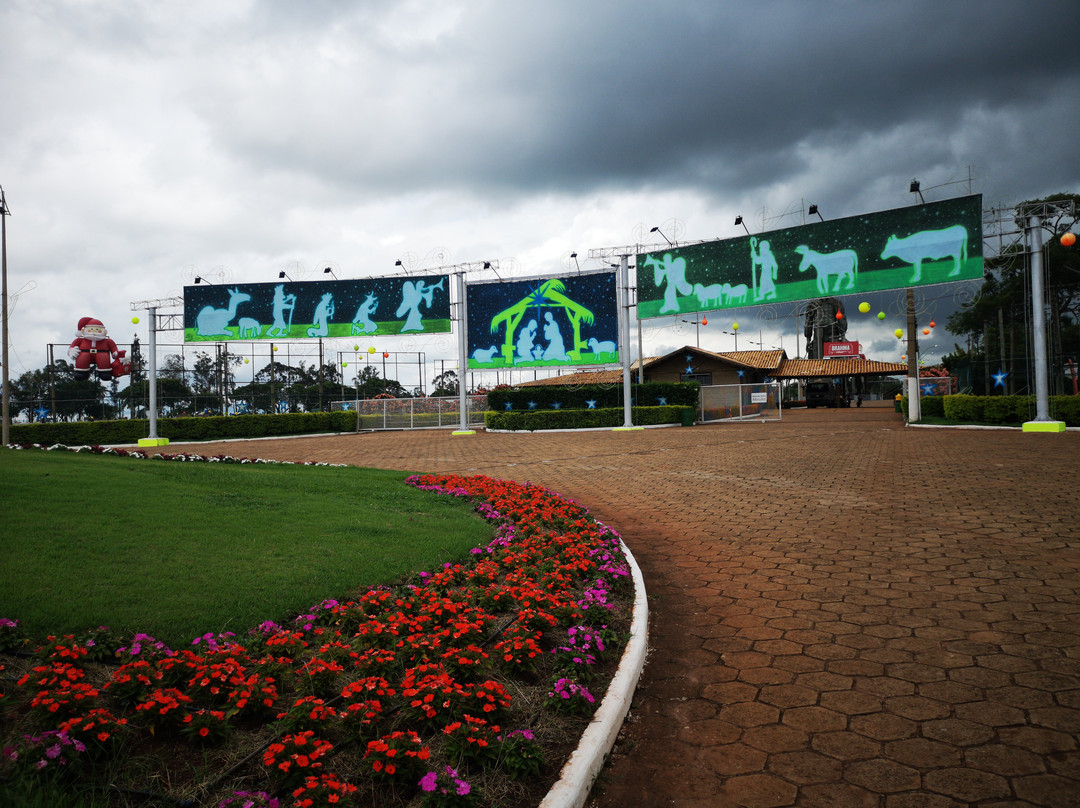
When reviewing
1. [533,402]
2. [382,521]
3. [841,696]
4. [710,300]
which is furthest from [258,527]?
[533,402]

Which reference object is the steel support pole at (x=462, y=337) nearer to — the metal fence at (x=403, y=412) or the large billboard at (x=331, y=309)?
the large billboard at (x=331, y=309)

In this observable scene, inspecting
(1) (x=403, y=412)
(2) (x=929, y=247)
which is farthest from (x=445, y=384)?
(2) (x=929, y=247)

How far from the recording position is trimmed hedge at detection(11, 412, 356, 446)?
25.4m

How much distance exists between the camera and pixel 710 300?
23141 millimetres

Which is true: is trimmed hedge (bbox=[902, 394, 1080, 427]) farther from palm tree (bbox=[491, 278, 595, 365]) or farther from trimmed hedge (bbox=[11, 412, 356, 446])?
trimmed hedge (bbox=[11, 412, 356, 446])

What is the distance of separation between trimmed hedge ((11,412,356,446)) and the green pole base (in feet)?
88.3

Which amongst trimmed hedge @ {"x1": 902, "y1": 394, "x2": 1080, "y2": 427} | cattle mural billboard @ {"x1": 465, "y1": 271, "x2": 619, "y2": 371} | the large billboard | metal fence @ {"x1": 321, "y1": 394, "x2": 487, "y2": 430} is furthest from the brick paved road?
metal fence @ {"x1": 321, "y1": 394, "x2": 487, "y2": 430}

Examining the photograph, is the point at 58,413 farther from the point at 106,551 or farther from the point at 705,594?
the point at 705,594

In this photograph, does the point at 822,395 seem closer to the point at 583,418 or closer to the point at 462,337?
the point at 583,418

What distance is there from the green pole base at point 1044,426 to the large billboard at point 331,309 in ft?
67.5

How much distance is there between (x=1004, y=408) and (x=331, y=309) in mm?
25298

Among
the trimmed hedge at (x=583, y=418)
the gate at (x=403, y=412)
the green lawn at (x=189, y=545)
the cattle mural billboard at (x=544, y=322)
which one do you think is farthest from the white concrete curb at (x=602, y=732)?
the gate at (x=403, y=412)

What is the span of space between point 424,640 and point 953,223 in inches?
815

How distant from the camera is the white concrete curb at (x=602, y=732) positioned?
2.56 m
